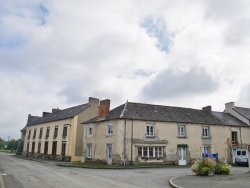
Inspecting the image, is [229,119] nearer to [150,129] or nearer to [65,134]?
[150,129]

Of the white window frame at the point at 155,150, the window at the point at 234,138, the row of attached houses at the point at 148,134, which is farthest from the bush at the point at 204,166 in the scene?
the window at the point at 234,138

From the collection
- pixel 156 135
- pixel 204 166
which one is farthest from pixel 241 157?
pixel 204 166

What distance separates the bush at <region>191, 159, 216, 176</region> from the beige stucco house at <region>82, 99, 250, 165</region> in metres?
11.3

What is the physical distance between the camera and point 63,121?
38688 mm

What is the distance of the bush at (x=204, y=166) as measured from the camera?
55.4ft

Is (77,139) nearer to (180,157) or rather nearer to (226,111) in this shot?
(180,157)

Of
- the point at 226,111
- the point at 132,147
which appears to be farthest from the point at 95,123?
the point at 226,111

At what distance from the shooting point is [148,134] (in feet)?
97.5

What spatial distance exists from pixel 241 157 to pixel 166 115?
33.1 ft

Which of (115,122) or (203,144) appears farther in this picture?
(203,144)

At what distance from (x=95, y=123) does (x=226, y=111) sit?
2138cm

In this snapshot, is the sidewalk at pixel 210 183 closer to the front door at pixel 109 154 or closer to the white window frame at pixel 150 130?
the white window frame at pixel 150 130

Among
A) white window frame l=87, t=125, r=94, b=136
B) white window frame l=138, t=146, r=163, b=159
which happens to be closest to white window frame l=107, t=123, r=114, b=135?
white window frame l=87, t=125, r=94, b=136

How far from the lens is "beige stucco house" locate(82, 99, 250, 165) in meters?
28.6
